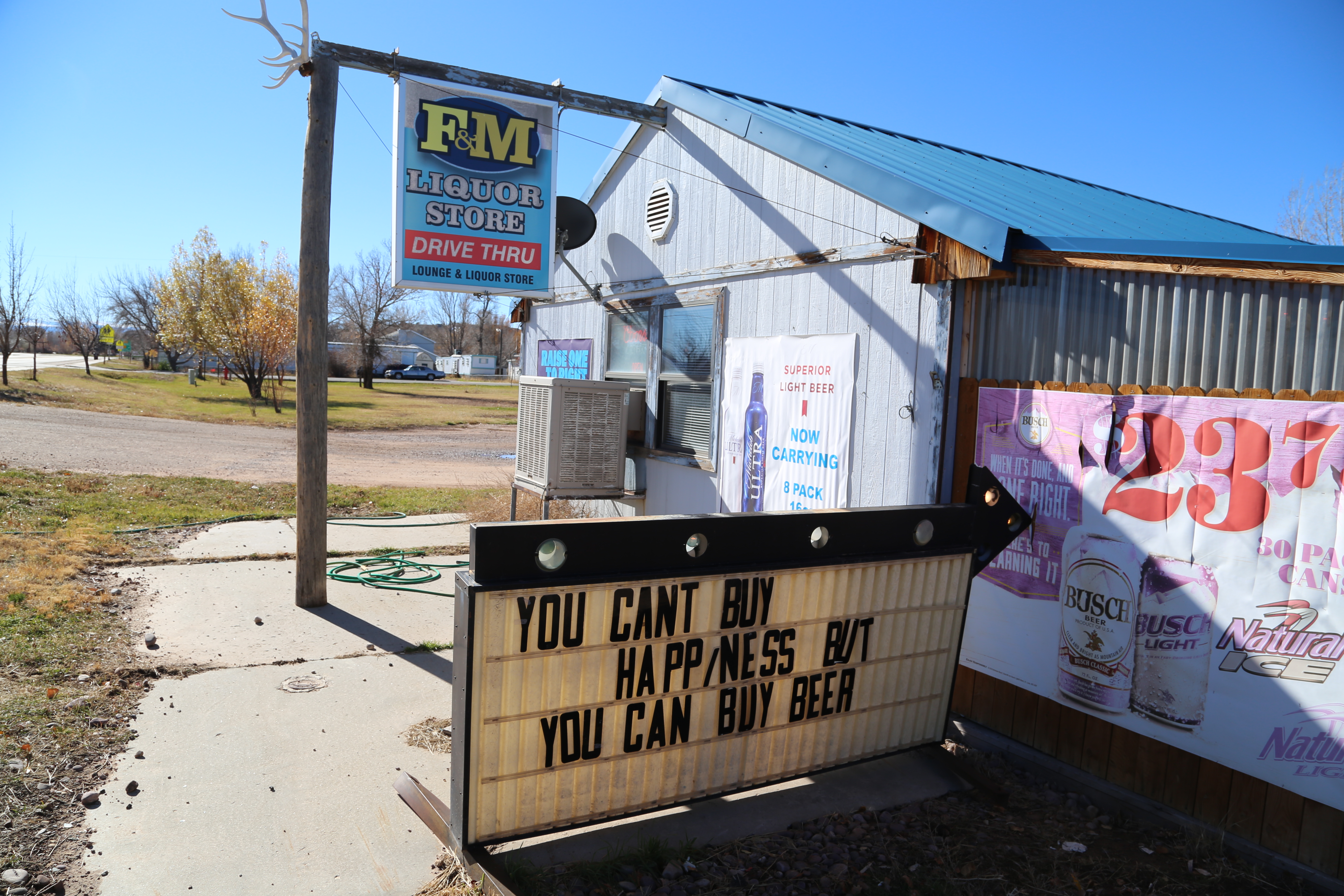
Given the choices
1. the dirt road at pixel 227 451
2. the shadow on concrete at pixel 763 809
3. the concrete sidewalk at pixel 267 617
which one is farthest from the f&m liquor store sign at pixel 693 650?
the dirt road at pixel 227 451

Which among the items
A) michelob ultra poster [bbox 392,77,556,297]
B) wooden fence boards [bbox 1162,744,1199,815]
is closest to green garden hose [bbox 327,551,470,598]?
michelob ultra poster [bbox 392,77,556,297]

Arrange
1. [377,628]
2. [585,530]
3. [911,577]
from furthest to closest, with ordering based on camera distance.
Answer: [377,628] → [911,577] → [585,530]

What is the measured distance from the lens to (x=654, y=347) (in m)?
8.41

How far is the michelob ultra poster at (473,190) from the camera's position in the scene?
21.4 ft

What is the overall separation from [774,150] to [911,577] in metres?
3.90

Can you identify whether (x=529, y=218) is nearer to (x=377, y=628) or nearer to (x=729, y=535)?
(x=377, y=628)

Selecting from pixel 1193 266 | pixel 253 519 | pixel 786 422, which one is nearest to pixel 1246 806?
pixel 1193 266

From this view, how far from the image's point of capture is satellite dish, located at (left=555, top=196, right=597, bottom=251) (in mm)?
8883

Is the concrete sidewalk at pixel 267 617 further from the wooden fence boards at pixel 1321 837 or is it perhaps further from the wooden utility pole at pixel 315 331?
the wooden fence boards at pixel 1321 837

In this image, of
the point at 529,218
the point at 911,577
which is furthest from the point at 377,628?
the point at 911,577

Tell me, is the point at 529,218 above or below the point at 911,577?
above

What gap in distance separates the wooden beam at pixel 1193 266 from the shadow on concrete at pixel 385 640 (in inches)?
165

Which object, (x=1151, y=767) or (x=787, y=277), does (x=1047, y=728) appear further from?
(x=787, y=277)

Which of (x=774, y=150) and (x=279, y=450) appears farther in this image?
(x=279, y=450)
